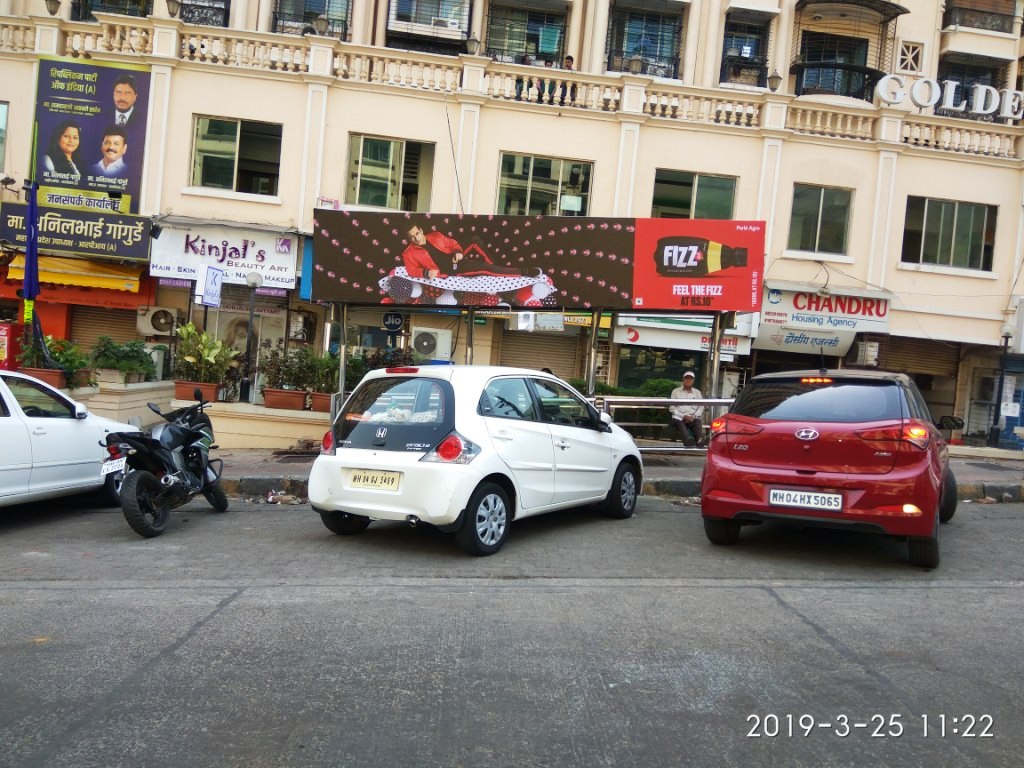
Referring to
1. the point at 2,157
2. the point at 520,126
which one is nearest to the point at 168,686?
the point at 520,126

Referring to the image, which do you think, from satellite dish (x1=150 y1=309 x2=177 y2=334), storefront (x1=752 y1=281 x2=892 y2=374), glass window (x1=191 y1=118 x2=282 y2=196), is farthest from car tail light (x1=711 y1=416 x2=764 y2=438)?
satellite dish (x1=150 y1=309 x2=177 y2=334)

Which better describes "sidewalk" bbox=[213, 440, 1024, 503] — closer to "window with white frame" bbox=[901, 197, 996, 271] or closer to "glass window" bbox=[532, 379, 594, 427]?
"glass window" bbox=[532, 379, 594, 427]

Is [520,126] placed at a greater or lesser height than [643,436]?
greater

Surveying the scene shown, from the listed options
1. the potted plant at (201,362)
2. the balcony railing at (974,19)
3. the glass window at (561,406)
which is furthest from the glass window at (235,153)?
the balcony railing at (974,19)

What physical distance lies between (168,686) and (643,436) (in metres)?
10.2

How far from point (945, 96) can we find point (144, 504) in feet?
61.4

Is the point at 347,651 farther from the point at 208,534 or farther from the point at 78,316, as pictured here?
the point at 78,316

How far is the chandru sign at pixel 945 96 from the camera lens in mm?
17734

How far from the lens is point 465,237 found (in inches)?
469

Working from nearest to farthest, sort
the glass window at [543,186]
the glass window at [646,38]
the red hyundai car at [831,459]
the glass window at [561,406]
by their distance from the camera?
the red hyundai car at [831,459]
the glass window at [561,406]
the glass window at [543,186]
the glass window at [646,38]

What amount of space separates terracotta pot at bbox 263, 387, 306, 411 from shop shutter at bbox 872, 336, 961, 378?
1390 cm

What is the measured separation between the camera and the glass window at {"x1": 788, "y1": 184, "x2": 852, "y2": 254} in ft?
59.7

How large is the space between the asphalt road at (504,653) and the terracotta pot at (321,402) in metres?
6.06

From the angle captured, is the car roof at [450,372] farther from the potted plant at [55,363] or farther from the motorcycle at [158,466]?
the potted plant at [55,363]
